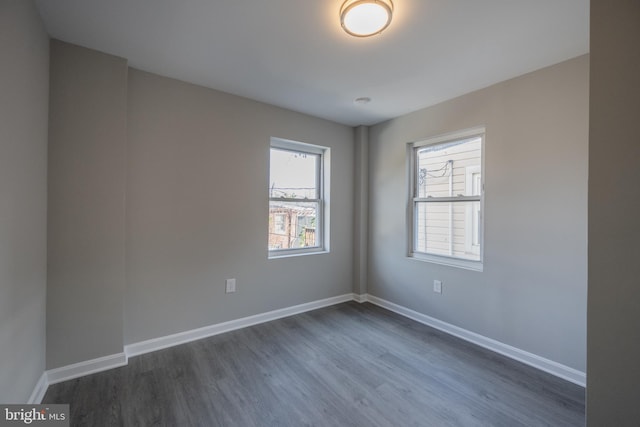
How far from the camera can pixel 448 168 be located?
3057 mm

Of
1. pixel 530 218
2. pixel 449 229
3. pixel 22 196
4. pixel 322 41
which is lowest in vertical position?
pixel 449 229

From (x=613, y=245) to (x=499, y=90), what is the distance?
203 cm

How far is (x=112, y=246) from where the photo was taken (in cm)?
214

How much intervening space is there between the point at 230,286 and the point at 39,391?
1451mm

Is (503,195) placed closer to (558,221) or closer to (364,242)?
(558,221)

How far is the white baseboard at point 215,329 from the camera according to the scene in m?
2.38

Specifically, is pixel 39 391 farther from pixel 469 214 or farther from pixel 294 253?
pixel 469 214

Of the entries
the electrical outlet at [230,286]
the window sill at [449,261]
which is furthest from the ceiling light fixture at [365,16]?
the electrical outlet at [230,286]

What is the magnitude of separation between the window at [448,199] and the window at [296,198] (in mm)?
1165

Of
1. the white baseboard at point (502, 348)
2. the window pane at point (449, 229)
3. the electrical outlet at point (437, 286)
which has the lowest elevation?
the white baseboard at point (502, 348)

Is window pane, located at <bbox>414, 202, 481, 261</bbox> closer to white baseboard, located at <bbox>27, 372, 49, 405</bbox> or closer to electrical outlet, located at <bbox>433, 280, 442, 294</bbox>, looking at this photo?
electrical outlet, located at <bbox>433, 280, 442, 294</bbox>

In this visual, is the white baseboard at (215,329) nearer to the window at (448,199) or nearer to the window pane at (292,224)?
the window pane at (292,224)

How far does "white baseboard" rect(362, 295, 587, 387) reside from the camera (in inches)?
82.2

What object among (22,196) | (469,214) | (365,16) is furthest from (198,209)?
(469,214)
